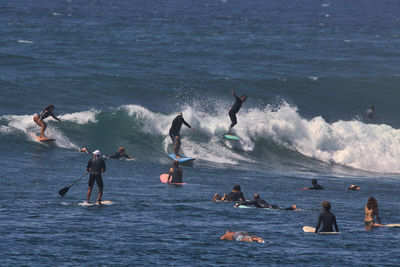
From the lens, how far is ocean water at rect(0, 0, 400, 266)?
16438 millimetres

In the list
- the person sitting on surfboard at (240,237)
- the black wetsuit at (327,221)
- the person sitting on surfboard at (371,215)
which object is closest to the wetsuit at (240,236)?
the person sitting on surfboard at (240,237)

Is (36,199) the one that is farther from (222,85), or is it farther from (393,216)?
(222,85)

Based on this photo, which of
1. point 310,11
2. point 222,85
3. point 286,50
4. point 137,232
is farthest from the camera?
point 310,11

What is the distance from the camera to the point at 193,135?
32688 mm

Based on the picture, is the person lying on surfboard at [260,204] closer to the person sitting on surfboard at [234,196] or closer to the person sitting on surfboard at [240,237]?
the person sitting on surfboard at [234,196]

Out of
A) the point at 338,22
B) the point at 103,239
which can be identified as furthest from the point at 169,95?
the point at 338,22

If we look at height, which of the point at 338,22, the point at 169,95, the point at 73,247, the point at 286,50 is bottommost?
the point at 73,247

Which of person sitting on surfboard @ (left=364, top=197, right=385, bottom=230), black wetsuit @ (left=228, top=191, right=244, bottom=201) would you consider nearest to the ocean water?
person sitting on surfboard @ (left=364, top=197, right=385, bottom=230)

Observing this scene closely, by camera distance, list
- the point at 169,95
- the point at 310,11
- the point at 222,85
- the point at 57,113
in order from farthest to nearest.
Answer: the point at 310,11
the point at 222,85
the point at 169,95
the point at 57,113

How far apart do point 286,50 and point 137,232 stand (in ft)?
135

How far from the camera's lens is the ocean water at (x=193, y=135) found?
53.9 ft

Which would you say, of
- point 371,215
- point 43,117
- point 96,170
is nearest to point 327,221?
point 371,215

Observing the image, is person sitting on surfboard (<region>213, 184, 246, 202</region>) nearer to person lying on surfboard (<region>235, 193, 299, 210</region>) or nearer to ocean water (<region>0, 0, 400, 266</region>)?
ocean water (<region>0, 0, 400, 266</region>)

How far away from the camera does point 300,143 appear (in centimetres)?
3478
